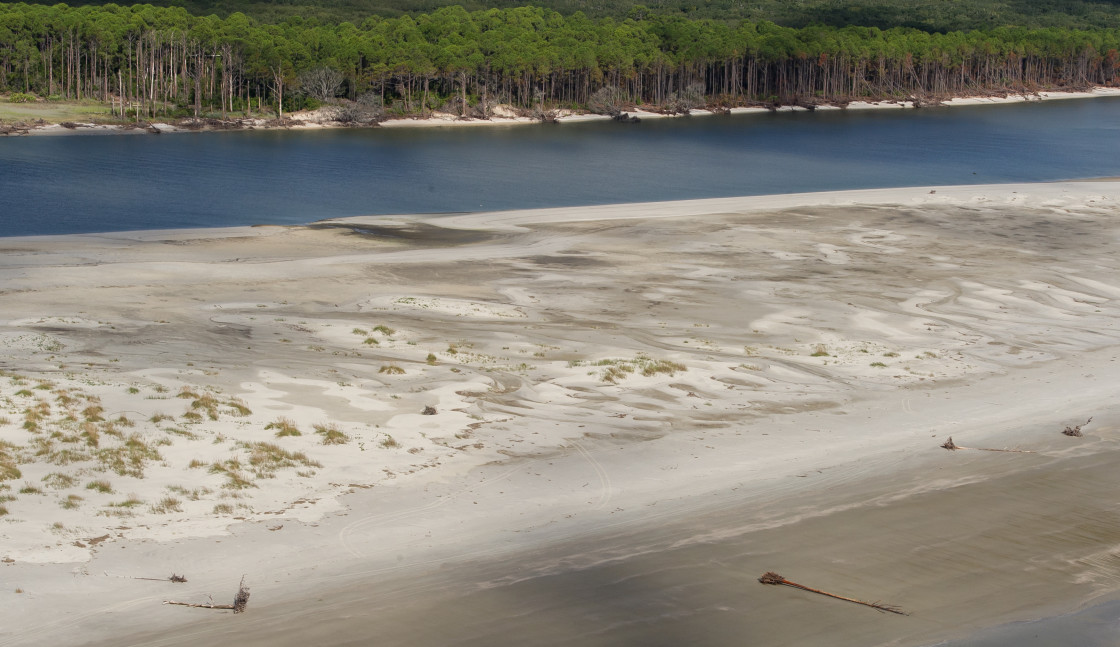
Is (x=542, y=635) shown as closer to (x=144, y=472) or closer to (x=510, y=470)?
(x=510, y=470)

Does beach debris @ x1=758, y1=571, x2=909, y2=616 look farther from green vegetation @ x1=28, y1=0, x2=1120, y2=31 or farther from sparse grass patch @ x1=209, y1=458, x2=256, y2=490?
green vegetation @ x1=28, y1=0, x2=1120, y2=31

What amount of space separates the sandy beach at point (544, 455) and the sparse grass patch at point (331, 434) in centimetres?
5

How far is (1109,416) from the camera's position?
20.7 m

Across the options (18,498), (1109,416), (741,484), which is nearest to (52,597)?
(18,498)

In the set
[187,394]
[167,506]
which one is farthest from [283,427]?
[167,506]

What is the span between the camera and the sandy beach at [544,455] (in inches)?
498

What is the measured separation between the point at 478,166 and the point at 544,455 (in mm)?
52833

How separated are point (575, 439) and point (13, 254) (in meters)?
25.1

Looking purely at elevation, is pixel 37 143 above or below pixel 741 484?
above

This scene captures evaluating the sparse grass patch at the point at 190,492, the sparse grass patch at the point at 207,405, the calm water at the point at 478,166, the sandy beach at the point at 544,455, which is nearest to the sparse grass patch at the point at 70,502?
the sandy beach at the point at 544,455

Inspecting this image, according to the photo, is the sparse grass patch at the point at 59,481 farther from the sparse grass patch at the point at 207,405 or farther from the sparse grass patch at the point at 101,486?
the sparse grass patch at the point at 207,405

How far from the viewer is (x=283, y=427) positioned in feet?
55.8

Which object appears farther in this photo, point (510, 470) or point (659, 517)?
point (510, 470)

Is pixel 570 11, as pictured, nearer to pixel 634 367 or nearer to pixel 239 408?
pixel 634 367
